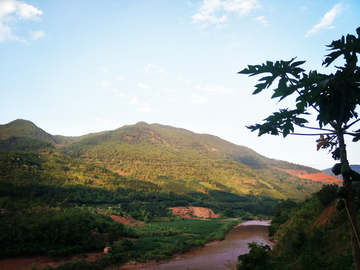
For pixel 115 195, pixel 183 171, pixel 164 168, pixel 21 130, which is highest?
pixel 21 130

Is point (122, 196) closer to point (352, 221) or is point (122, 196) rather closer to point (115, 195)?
point (115, 195)

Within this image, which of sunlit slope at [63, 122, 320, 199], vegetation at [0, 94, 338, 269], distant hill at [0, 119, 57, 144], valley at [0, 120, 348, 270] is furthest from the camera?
distant hill at [0, 119, 57, 144]

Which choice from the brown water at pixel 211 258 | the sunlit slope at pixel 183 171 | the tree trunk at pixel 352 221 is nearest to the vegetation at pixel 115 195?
the sunlit slope at pixel 183 171

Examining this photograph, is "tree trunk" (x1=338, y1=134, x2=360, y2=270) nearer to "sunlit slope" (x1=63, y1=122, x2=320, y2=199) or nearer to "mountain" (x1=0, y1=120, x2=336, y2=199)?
"mountain" (x1=0, y1=120, x2=336, y2=199)

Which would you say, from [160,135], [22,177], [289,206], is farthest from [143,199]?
[160,135]

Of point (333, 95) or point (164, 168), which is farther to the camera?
point (164, 168)

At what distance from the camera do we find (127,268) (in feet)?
67.9

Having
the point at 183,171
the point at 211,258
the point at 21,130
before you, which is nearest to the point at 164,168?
the point at 183,171

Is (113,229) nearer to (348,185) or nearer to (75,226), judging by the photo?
(75,226)

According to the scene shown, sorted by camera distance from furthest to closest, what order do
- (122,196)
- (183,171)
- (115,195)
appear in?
(183,171), (122,196), (115,195)

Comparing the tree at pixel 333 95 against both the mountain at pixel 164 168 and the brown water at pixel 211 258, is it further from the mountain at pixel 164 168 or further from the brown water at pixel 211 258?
the mountain at pixel 164 168

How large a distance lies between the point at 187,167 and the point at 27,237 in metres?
103

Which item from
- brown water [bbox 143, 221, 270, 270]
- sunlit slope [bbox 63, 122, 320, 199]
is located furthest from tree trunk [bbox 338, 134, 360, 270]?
sunlit slope [bbox 63, 122, 320, 199]

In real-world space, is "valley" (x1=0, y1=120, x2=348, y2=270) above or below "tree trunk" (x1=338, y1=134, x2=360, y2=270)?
below
